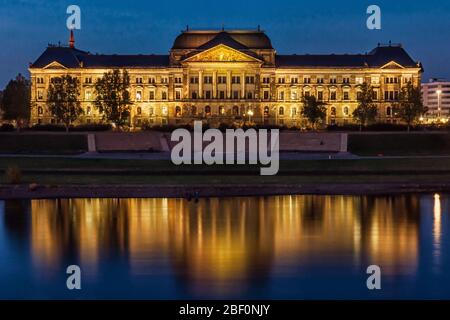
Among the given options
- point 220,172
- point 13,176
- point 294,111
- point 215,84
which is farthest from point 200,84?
point 13,176

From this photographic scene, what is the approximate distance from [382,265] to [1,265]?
1497 centimetres

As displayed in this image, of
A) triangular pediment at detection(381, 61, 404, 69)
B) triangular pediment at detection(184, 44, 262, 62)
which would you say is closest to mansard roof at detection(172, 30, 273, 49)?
triangular pediment at detection(184, 44, 262, 62)

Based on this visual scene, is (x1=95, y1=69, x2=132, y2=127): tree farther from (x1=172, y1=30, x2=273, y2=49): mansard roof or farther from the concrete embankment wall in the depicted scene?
(x1=172, y1=30, x2=273, y2=49): mansard roof

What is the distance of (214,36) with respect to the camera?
450 feet

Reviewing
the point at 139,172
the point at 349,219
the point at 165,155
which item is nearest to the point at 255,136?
the point at 165,155

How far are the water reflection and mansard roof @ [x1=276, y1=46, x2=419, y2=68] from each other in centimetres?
9108

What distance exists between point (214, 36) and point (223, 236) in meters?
106

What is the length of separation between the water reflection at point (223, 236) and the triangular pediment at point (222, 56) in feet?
282

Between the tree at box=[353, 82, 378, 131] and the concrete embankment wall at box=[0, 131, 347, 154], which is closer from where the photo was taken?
the concrete embankment wall at box=[0, 131, 347, 154]

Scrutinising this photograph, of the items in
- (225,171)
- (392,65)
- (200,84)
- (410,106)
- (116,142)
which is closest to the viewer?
(225,171)

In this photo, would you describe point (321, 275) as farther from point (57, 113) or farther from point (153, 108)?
point (153, 108)

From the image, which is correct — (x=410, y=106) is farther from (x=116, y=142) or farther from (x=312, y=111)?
(x=116, y=142)

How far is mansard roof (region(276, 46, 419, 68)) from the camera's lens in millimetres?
136375

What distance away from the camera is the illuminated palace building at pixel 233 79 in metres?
133
